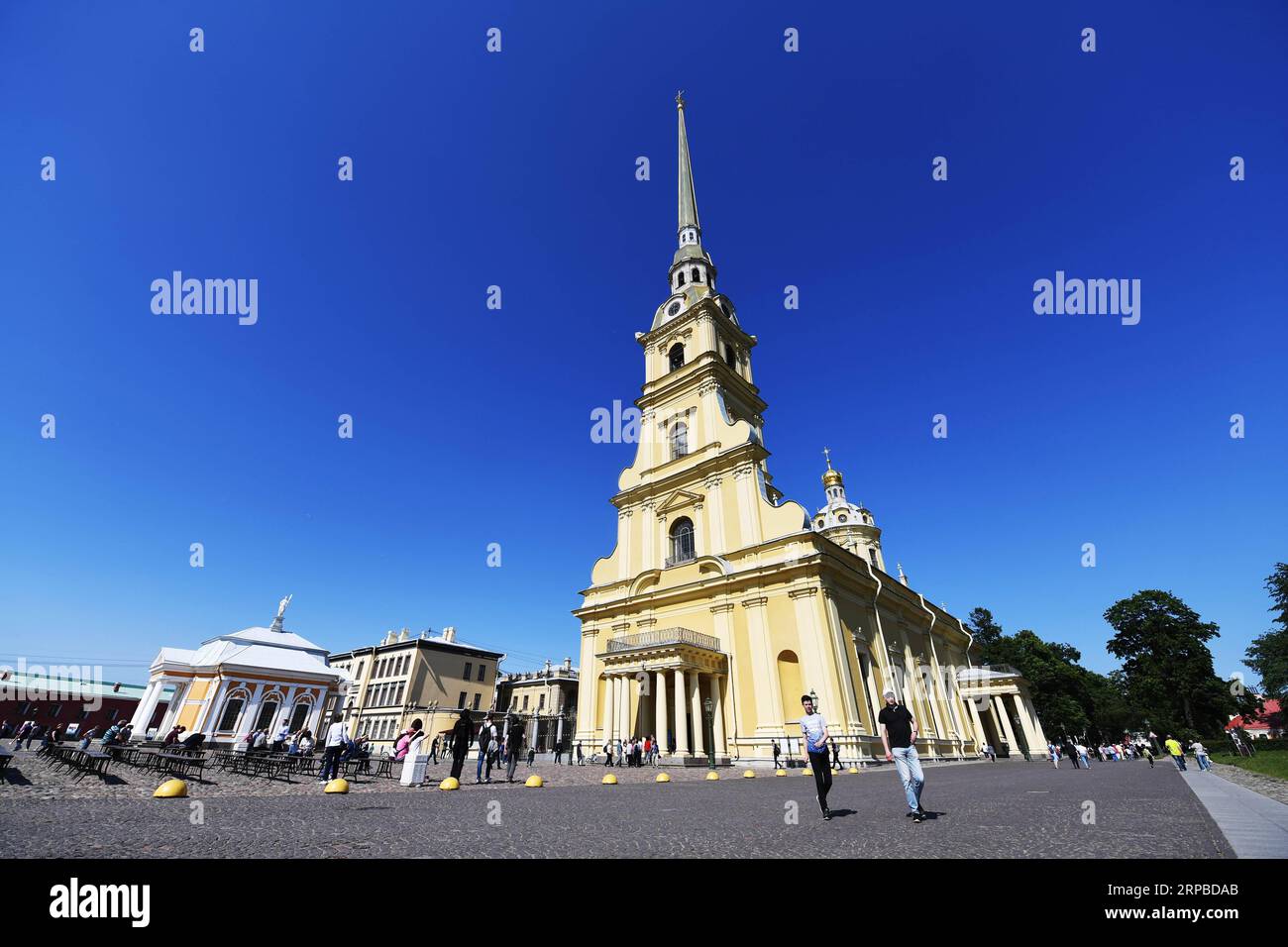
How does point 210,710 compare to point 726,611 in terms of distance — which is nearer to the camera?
point 726,611

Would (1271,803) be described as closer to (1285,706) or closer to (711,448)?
(711,448)

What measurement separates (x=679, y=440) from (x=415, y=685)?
35526mm

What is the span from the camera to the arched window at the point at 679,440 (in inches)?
1235

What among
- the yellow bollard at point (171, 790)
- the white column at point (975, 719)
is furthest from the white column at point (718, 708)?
the white column at point (975, 719)

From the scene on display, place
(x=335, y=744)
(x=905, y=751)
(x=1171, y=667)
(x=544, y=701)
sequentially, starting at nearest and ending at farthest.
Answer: (x=905, y=751) < (x=335, y=744) < (x=1171, y=667) < (x=544, y=701)

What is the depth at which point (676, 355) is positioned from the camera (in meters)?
35.0

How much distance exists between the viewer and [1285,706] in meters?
38.9

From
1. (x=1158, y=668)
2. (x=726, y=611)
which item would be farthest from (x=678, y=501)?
(x=1158, y=668)

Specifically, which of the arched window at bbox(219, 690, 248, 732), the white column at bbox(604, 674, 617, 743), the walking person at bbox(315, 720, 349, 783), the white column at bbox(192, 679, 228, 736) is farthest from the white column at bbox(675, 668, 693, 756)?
the white column at bbox(192, 679, 228, 736)

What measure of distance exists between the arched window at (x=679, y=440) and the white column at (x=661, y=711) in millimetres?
13414

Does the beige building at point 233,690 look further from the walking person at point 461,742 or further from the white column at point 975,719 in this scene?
the white column at point 975,719

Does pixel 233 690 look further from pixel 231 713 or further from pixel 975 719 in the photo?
pixel 975 719

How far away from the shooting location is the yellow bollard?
875 centimetres
